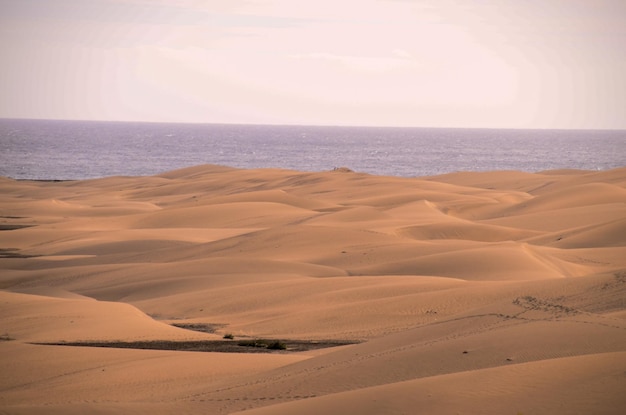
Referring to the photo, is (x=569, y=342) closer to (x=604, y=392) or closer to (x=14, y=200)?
(x=604, y=392)

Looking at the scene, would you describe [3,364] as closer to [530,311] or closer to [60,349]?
[60,349]

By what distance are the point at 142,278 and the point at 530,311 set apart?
12.9 metres

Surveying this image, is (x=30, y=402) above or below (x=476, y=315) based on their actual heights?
below

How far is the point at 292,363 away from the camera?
466 inches

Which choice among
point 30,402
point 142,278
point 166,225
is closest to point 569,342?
point 30,402

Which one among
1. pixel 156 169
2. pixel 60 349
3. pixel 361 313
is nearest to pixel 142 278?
pixel 361 313

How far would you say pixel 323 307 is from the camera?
699 inches

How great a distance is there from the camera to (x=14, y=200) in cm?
4956

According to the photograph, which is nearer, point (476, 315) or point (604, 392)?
point (604, 392)

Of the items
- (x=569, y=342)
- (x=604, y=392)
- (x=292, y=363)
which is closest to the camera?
(x=604, y=392)

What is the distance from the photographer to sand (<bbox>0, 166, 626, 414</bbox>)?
344 inches

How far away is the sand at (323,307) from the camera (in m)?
8.73

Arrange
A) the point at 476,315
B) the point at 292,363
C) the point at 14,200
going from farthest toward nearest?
1. the point at 14,200
2. the point at 476,315
3. the point at 292,363

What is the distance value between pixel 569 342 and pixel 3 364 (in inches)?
320
